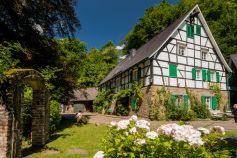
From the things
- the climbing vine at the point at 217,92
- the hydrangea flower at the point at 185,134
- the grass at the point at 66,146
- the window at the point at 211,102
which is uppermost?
the climbing vine at the point at 217,92

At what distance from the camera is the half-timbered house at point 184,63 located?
936 inches

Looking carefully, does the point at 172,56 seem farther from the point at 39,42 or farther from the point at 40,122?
the point at 40,122

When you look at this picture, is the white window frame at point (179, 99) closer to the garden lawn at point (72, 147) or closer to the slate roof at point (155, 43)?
the slate roof at point (155, 43)

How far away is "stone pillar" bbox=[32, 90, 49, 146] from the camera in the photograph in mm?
12039

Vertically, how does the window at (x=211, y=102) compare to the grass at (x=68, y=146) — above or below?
above

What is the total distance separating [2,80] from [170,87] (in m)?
17.7

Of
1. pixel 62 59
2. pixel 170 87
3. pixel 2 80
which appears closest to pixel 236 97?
pixel 170 87

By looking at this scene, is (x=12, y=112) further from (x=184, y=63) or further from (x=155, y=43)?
(x=184, y=63)

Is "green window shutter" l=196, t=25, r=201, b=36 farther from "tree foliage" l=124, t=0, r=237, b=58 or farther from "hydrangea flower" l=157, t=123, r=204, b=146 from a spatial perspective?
"hydrangea flower" l=157, t=123, r=204, b=146

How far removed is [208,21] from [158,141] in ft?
132

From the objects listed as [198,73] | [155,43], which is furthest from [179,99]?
[155,43]

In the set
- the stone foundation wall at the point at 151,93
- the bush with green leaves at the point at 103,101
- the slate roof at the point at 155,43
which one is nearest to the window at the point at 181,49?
the slate roof at the point at 155,43

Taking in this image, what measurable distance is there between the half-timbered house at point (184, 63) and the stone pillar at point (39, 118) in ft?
40.2

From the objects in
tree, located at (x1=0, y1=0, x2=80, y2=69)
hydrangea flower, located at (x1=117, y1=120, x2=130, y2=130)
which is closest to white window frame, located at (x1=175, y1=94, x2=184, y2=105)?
tree, located at (x1=0, y1=0, x2=80, y2=69)
